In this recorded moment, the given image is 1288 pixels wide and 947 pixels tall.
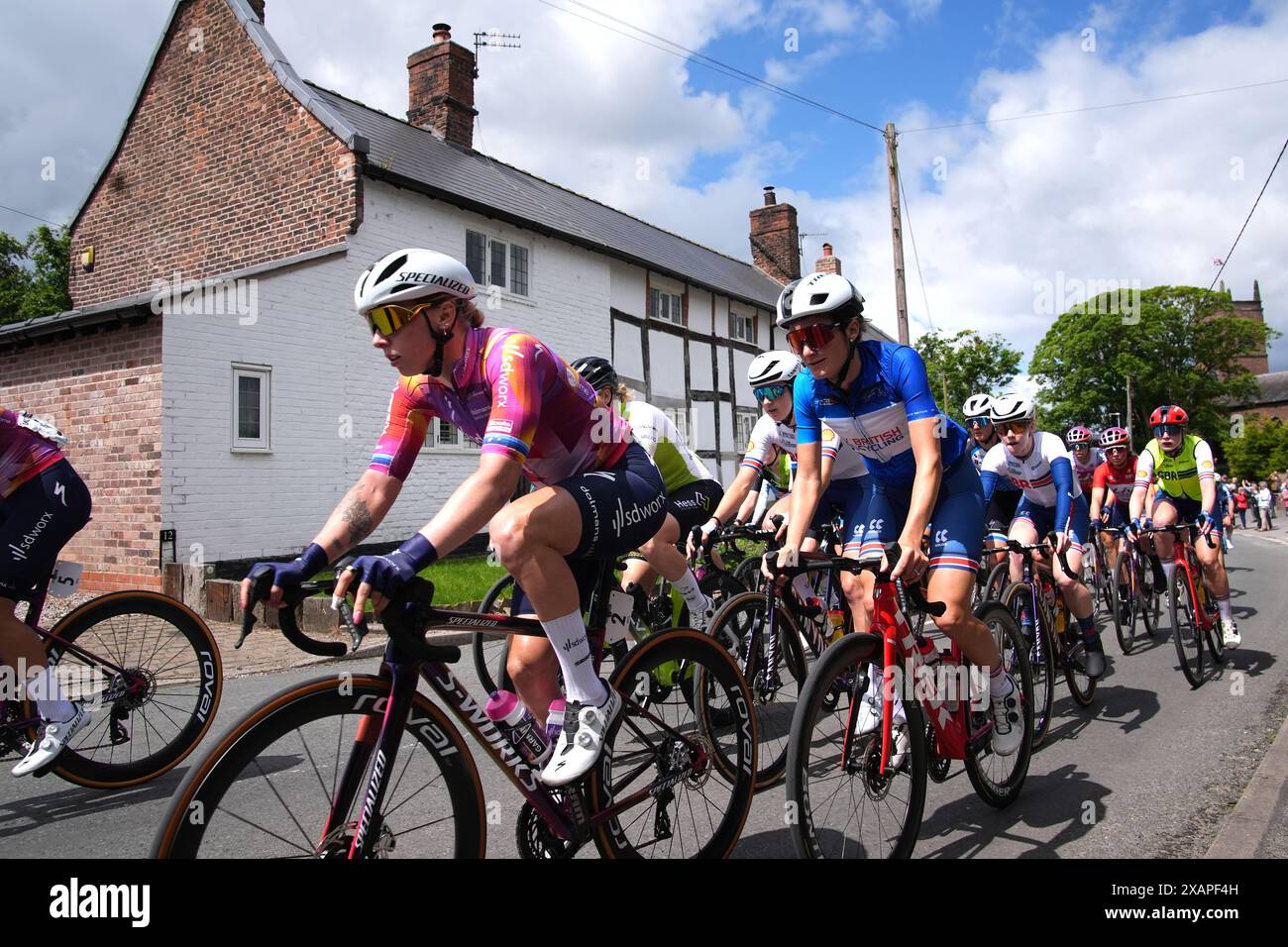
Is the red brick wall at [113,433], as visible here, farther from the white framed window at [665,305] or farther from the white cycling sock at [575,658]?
the white framed window at [665,305]

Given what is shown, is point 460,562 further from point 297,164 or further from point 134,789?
point 134,789

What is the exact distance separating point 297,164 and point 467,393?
1489 centimetres

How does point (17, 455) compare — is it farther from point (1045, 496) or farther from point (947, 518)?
point (1045, 496)

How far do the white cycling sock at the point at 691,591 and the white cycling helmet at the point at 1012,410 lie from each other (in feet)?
9.50

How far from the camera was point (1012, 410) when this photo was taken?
634 centimetres

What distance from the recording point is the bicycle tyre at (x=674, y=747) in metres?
2.84

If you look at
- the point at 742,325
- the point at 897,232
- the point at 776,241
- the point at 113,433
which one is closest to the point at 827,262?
the point at 776,241

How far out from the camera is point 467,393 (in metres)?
2.83

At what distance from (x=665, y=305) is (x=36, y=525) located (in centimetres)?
2042

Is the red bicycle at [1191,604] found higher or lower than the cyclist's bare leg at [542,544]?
lower

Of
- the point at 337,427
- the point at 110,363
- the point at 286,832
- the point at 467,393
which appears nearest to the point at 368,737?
the point at 286,832

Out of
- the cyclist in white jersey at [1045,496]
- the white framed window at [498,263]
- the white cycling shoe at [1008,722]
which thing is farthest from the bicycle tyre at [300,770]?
the white framed window at [498,263]

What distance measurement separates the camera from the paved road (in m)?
3.55

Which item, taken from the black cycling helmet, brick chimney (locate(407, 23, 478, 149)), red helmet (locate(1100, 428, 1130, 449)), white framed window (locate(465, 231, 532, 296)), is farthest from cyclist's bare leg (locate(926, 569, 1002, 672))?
brick chimney (locate(407, 23, 478, 149))
